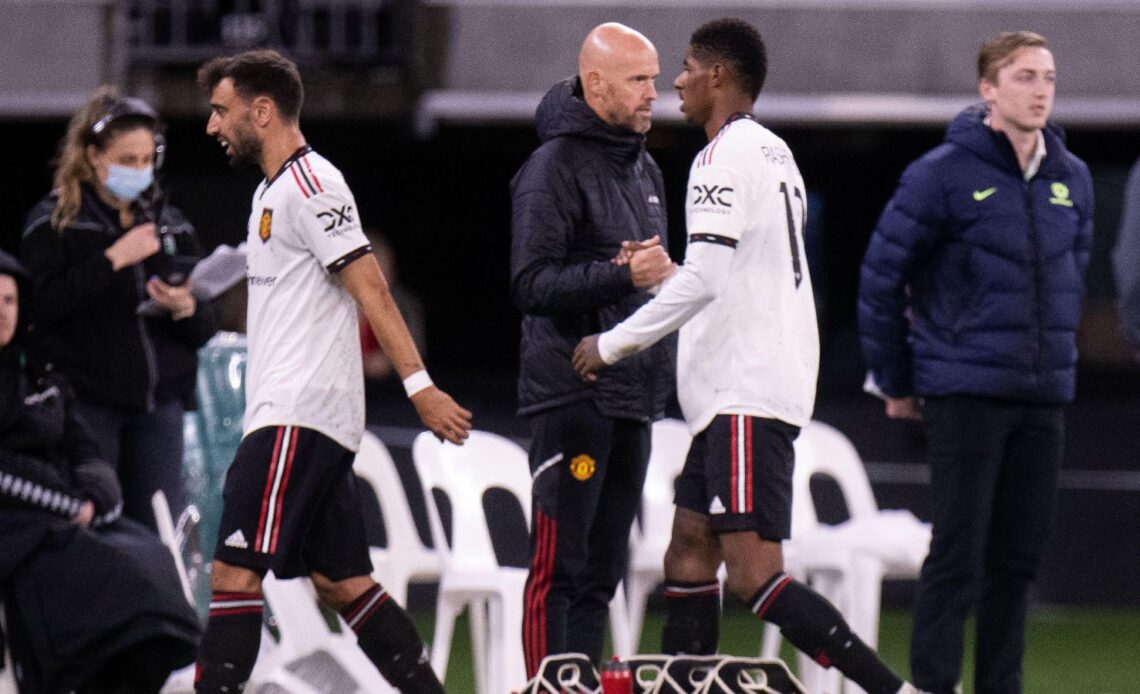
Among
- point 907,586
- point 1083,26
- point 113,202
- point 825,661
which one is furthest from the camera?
point 1083,26

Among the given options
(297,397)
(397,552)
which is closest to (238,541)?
(297,397)

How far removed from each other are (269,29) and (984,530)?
21.7 feet

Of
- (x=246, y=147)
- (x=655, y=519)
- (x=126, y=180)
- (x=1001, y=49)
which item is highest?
(x=1001, y=49)

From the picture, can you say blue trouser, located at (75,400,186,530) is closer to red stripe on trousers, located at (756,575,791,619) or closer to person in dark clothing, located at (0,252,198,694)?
person in dark clothing, located at (0,252,198,694)

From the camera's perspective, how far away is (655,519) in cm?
761

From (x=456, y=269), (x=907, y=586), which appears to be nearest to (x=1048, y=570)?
(x=907, y=586)

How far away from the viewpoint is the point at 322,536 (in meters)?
5.64

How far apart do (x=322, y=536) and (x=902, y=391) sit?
1898mm

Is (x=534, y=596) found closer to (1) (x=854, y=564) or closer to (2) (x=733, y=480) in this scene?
(2) (x=733, y=480)

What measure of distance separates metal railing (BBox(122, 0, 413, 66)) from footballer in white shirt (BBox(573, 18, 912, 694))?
6353 mm

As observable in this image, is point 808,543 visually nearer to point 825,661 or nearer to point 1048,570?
point 825,661

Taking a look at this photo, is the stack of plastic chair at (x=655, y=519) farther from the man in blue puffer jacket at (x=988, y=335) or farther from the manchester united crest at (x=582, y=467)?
the manchester united crest at (x=582, y=467)

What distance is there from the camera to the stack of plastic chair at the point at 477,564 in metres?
6.80

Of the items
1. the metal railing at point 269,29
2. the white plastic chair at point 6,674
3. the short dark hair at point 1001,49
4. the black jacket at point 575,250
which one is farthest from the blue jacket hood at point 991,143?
the metal railing at point 269,29
